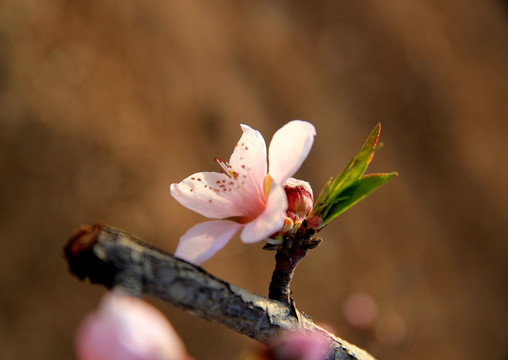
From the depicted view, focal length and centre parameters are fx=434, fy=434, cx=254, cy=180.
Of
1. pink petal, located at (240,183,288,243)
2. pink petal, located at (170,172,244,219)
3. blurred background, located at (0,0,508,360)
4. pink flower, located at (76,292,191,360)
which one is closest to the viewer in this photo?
pink flower, located at (76,292,191,360)

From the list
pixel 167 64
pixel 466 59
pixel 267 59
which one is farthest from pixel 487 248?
pixel 167 64

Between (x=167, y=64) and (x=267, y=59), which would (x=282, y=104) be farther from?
(x=167, y=64)

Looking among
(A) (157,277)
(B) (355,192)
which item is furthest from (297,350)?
(B) (355,192)

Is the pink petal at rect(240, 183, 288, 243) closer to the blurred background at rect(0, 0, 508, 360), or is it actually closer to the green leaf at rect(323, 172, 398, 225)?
the green leaf at rect(323, 172, 398, 225)

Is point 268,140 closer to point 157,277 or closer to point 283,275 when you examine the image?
point 283,275

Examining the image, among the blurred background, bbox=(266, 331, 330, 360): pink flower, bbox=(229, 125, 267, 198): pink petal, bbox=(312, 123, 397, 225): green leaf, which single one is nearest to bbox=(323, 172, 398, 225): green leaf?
bbox=(312, 123, 397, 225): green leaf
